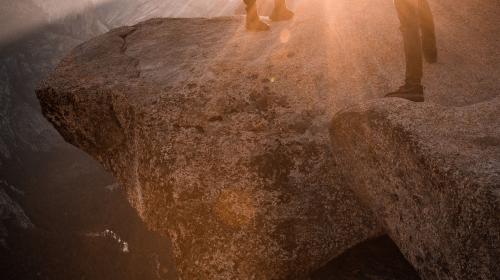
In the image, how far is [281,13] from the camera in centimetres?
829

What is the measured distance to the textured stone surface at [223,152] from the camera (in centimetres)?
414

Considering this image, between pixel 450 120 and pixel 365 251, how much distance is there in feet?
6.29

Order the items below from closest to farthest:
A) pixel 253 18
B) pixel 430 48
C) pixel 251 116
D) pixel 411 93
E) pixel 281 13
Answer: pixel 411 93
pixel 251 116
pixel 430 48
pixel 253 18
pixel 281 13

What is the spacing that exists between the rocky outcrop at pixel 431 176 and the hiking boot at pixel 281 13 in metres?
4.57

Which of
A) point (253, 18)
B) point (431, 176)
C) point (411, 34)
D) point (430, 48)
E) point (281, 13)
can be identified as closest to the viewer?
point (431, 176)

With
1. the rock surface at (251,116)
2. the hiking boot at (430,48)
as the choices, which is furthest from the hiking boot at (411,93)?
the hiking boot at (430,48)

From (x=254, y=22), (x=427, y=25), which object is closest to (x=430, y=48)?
(x=427, y=25)

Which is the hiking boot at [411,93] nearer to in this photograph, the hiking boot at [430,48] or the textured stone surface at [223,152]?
the textured stone surface at [223,152]

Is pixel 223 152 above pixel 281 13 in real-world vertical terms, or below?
below

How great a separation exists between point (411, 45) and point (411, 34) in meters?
0.13

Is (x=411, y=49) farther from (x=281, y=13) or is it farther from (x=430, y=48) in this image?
(x=281, y=13)

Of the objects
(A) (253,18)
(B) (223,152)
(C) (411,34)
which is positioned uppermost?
(C) (411,34)

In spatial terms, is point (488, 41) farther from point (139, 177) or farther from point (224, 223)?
point (139, 177)

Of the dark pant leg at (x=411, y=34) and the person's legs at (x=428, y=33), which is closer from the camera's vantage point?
the dark pant leg at (x=411, y=34)
